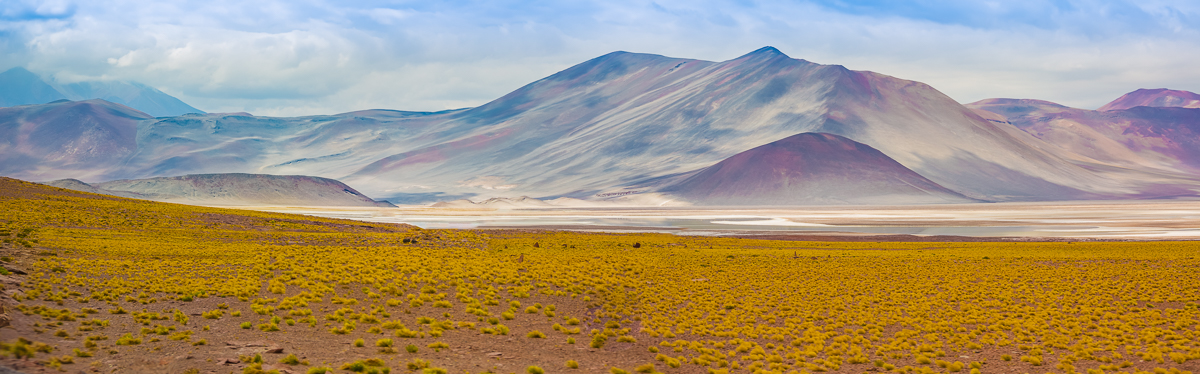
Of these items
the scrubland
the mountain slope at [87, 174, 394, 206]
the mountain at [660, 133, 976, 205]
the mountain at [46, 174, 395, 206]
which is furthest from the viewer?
the mountain at [660, 133, 976, 205]

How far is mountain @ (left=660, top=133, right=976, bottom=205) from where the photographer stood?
170 m

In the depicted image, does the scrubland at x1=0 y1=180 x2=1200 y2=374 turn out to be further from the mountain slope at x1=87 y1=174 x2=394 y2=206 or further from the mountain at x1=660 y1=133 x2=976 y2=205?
the mountain at x1=660 y1=133 x2=976 y2=205

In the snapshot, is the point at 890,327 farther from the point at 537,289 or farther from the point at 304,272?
the point at 304,272

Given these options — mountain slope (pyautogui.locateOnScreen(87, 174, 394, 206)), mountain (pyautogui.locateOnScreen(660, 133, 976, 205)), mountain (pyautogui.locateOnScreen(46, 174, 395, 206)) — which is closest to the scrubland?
mountain slope (pyautogui.locateOnScreen(87, 174, 394, 206))

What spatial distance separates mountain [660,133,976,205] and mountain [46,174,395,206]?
8219 cm

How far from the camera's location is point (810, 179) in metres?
180

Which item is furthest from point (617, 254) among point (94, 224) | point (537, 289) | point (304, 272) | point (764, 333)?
point (94, 224)

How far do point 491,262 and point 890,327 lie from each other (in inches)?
644

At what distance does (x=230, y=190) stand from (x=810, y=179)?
12789cm

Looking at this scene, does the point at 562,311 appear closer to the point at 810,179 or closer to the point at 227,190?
the point at 227,190

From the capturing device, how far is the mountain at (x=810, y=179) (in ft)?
556

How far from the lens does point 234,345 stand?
1492 centimetres

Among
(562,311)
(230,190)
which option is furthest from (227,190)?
(562,311)

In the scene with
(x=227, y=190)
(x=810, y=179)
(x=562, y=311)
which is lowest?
(x=562, y=311)
